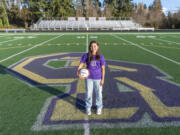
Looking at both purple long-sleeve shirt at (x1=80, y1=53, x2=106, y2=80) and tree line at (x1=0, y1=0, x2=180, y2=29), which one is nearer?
purple long-sleeve shirt at (x1=80, y1=53, x2=106, y2=80)

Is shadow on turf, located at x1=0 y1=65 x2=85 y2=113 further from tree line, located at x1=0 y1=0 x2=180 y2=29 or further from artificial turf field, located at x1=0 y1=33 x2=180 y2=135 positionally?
tree line, located at x1=0 y1=0 x2=180 y2=29

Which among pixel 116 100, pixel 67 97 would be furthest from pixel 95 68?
pixel 67 97

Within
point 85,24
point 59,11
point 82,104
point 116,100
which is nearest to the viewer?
point 82,104

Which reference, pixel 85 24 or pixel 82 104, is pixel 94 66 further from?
pixel 85 24

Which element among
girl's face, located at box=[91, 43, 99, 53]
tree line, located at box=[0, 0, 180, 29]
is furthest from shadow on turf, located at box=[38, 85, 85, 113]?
tree line, located at box=[0, 0, 180, 29]

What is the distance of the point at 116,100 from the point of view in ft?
11.9

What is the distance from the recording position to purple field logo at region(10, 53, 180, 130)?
9.29 feet

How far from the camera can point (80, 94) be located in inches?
155

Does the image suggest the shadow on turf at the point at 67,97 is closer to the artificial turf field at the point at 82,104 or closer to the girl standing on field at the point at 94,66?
the artificial turf field at the point at 82,104

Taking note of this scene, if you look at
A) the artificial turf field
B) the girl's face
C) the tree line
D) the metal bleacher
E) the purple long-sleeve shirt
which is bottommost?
the artificial turf field

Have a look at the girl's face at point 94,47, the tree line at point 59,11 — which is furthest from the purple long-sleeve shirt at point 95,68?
the tree line at point 59,11

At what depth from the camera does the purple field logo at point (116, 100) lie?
9.29 feet

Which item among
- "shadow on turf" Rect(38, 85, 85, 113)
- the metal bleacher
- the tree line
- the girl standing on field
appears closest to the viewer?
the girl standing on field

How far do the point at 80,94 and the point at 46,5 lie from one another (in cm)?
5675
